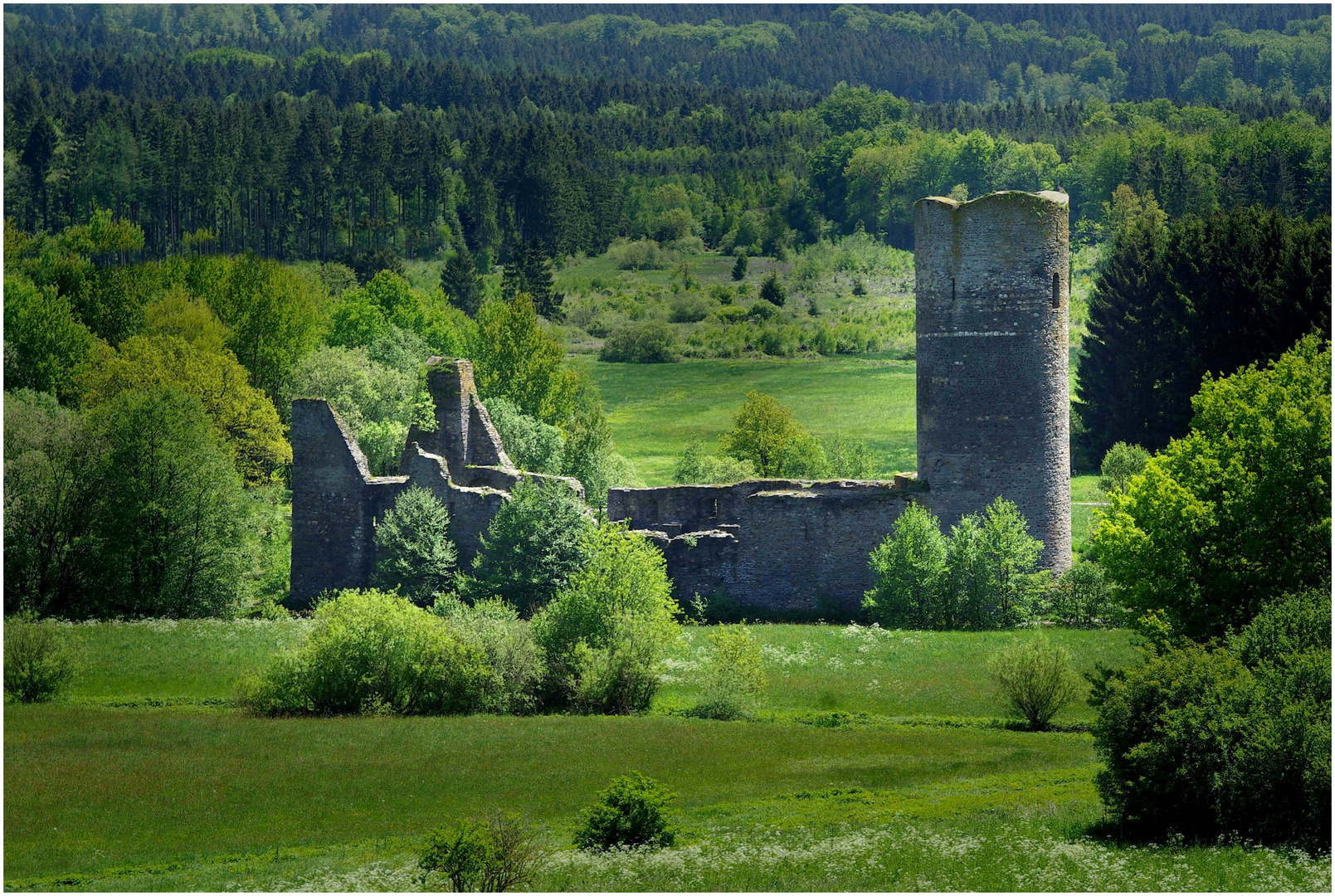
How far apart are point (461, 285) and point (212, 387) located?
3765 cm

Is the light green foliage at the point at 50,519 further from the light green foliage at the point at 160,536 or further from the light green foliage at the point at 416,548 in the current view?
the light green foliage at the point at 416,548

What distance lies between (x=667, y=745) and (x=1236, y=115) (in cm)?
10275

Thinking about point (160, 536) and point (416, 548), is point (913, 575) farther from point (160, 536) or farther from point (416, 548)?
point (160, 536)

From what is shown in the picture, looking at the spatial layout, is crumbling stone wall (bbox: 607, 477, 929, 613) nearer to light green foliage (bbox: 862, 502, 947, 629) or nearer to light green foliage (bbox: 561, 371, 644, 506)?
light green foliage (bbox: 862, 502, 947, 629)

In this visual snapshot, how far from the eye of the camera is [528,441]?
5969 centimetres

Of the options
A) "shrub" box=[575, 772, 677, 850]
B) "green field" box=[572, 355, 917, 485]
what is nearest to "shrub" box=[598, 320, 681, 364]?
"green field" box=[572, 355, 917, 485]

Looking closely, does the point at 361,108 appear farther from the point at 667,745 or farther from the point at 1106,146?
the point at 667,745

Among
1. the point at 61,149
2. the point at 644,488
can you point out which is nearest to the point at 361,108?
the point at 61,149

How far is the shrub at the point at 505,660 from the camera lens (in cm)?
3741

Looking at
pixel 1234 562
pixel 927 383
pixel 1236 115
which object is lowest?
pixel 1234 562

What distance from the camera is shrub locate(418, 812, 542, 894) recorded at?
25797 mm

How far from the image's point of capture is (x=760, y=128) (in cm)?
15500

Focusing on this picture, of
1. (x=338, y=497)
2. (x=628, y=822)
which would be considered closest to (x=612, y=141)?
(x=338, y=497)

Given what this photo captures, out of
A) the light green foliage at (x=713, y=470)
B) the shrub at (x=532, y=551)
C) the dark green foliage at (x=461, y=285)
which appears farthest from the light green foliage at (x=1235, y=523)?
the dark green foliage at (x=461, y=285)
